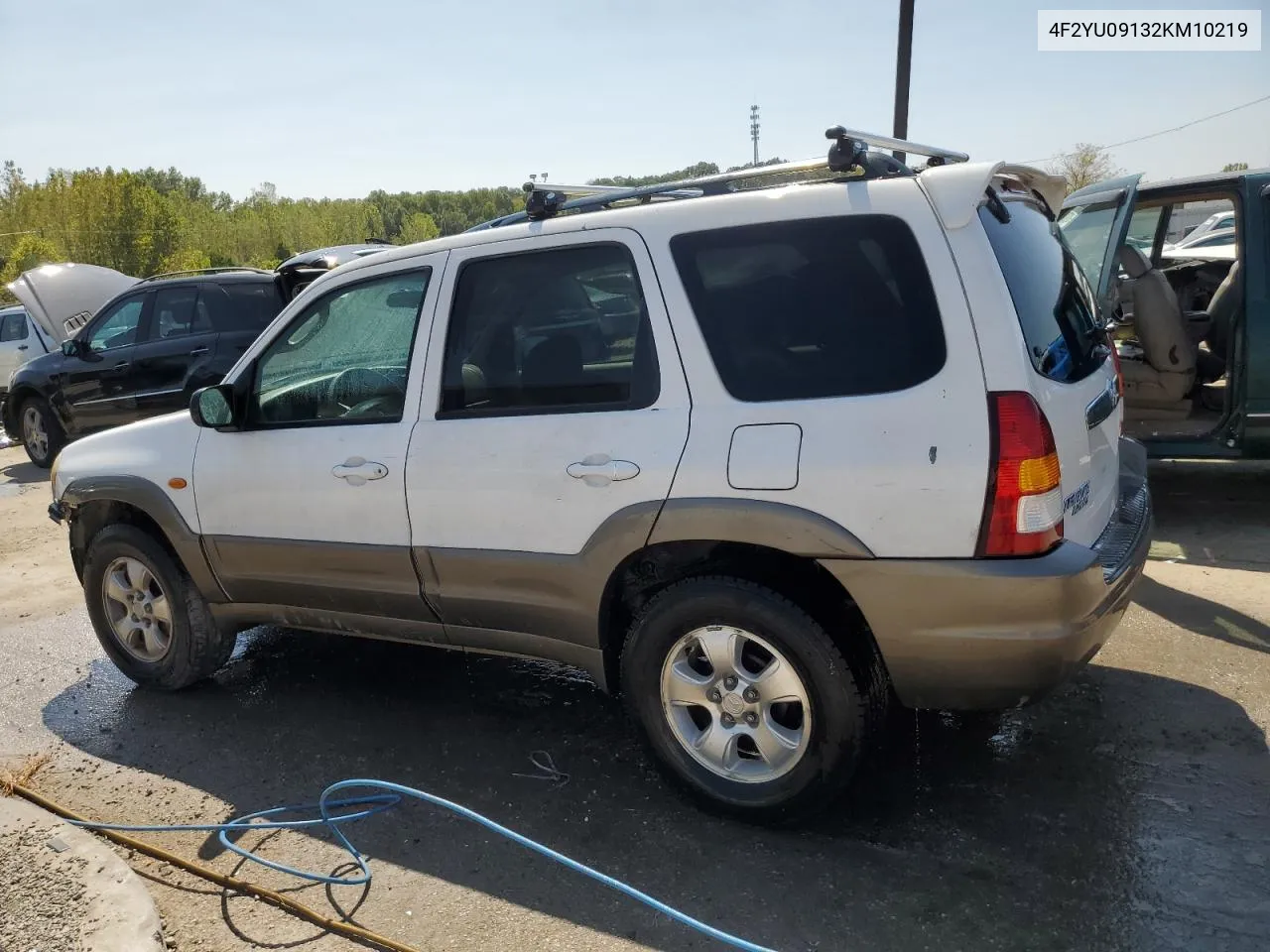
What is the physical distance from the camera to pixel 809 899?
279cm

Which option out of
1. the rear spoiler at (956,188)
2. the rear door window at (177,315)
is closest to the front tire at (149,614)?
the rear spoiler at (956,188)

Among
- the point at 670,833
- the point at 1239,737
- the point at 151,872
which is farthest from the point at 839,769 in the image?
the point at 151,872

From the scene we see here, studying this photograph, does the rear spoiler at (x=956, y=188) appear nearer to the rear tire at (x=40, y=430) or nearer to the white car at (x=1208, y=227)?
the rear tire at (x=40, y=430)

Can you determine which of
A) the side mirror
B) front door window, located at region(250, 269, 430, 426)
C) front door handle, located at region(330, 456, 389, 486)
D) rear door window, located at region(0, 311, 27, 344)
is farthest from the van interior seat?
rear door window, located at region(0, 311, 27, 344)

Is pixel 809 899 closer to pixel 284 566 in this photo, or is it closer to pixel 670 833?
pixel 670 833

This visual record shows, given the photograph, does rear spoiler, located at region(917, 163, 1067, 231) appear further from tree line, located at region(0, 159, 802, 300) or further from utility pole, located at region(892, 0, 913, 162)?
tree line, located at region(0, 159, 802, 300)

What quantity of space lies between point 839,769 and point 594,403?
4.40ft

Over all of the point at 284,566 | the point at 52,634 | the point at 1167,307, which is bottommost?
the point at 52,634

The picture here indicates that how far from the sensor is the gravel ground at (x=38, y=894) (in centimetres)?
284

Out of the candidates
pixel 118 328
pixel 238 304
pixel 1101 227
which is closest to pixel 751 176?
pixel 1101 227

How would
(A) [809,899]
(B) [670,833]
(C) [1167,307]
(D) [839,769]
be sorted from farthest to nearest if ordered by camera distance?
1. (C) [1167,307]
2. (B) [670,833]
3. (D) [839,769]
4. (A) [809,899]

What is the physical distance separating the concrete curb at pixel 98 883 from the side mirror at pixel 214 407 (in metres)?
1.52

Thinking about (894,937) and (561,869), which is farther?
(561,869)

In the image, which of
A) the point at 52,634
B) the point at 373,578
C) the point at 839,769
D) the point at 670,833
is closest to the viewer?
the point at 839,769
